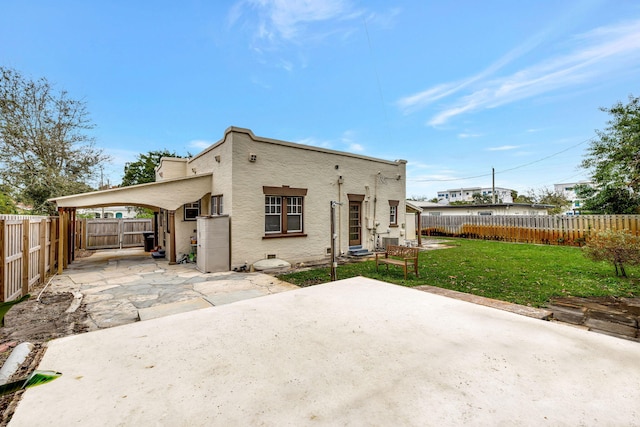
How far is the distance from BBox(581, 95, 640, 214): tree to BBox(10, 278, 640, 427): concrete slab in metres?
15.4

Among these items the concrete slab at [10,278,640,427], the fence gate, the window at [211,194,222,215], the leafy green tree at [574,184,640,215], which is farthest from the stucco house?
the leafy green tree at [574,184,640,215]

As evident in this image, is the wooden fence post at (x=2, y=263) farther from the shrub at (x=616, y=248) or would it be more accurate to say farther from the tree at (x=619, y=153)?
the tree at (x=619, y=153)

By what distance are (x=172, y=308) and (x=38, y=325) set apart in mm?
1983

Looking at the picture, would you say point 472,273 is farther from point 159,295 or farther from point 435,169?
point 435,169

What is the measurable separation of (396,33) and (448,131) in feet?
47.7

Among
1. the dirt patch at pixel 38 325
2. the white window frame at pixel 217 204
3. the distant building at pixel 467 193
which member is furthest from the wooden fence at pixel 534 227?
the distant building at pixel 467 193

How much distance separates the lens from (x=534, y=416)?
1905mm

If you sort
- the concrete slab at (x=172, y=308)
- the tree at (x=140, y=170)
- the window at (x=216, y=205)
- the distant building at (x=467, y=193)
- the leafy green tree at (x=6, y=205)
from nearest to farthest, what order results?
1. the concrete slab at (x=172, y=308)
2. the window at (x=216, y=205)
3. the leafy green tree at (x=6, y=205)
4. the tree at (x=140, y=170)
5. the distant building at (x=467, y=193)

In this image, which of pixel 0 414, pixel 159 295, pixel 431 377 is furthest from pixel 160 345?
pixel 159 295

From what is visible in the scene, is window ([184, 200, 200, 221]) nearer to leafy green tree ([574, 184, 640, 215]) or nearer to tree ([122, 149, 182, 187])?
tree ([122, 149, 182, 187])

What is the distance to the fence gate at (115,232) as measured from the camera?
14656mm

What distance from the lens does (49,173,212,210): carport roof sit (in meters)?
8.88

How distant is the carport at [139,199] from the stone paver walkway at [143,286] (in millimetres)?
970

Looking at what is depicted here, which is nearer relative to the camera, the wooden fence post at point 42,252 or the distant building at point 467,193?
the wooden fence post at point 42,252
